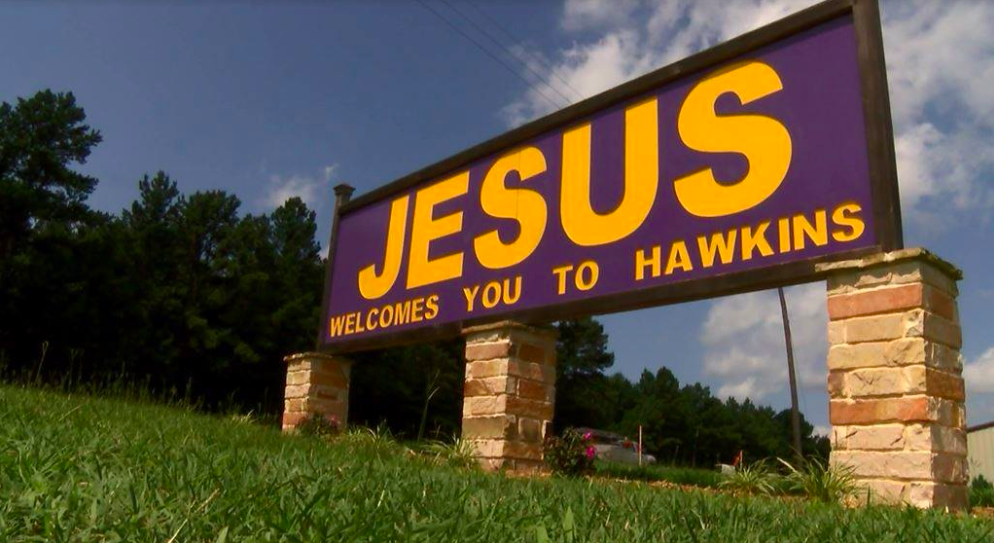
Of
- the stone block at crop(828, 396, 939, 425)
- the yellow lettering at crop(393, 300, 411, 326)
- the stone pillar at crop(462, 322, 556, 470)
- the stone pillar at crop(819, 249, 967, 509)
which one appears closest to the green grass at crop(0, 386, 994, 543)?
the stone pillar at crop(819, 249, 967, 509)

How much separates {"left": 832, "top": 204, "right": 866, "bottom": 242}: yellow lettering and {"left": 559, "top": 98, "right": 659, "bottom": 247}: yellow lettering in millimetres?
1873

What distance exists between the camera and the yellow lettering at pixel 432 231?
10.1m

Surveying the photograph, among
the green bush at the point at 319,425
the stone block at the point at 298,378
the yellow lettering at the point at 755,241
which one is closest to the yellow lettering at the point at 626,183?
the yellow lettering at the point at 755,241

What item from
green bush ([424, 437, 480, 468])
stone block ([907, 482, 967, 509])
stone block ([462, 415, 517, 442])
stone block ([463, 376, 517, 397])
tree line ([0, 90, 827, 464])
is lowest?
stone block ([907, 482, 967, 509])

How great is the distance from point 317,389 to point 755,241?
7.36 meters

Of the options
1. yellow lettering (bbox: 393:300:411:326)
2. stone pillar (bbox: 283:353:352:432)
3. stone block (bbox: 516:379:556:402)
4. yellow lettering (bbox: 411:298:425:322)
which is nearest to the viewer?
stone block (bbox: 516:379:556:402)

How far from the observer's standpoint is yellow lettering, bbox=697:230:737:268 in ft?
22.9

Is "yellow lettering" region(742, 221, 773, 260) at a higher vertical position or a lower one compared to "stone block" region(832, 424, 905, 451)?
higher

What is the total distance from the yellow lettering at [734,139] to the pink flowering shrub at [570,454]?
2629mm

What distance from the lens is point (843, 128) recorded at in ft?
21.3

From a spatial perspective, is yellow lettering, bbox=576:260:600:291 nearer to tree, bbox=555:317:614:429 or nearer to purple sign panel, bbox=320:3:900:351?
purple sign panel, bbox=320:3:900:351

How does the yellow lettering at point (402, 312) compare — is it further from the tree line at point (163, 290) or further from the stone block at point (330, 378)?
the tree line at point (163, 290)

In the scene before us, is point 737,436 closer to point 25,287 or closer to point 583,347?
point 583,347

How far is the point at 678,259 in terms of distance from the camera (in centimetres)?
735
